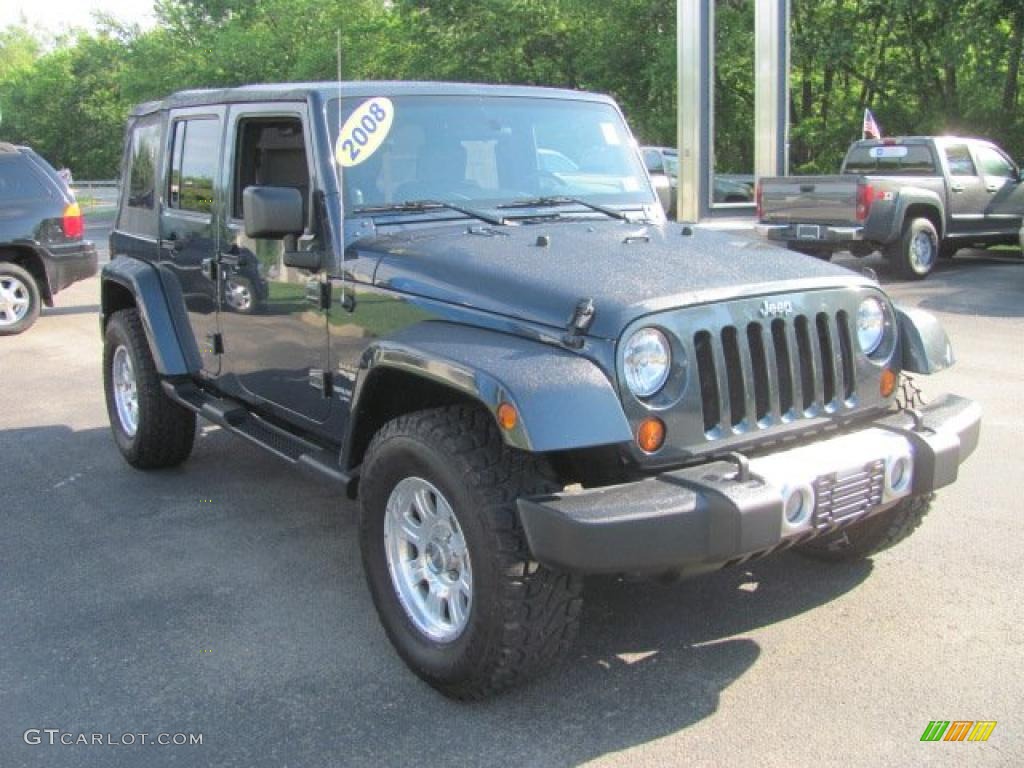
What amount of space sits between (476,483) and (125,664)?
156 centimetres

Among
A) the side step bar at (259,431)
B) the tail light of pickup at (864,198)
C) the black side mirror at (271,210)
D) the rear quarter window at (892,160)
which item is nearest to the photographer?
the black side mirror at (271,210)

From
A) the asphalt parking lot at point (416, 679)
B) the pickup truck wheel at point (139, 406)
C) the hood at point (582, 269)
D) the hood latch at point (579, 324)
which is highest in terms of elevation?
the hood at point (582, 269)

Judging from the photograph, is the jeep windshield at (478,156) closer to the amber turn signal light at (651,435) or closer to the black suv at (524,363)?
the black suv at (524,363)

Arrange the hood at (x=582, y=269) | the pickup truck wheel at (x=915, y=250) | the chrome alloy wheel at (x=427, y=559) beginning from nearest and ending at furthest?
the hood at (x=582, y=269), the chrome alloy wheel at (x=427, y=559), the pickup truck wheel at (x=915, y=250)

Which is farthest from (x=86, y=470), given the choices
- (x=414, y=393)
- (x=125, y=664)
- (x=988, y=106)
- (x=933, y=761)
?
(x=988, y=106)

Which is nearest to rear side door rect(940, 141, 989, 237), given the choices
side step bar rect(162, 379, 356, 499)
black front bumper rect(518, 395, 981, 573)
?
side step bar rect(162, 379, 356, 499)

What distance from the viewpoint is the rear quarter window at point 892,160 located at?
15375mm

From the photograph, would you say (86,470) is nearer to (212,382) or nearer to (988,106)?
(212,382)

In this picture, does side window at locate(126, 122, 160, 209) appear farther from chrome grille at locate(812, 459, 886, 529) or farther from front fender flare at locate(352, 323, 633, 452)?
chrome grille at locate(812, 459, 886, 529)

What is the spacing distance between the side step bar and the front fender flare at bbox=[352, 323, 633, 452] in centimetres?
86

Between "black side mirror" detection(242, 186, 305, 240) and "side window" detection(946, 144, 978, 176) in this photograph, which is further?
"side window" detection(946, 144, 978, 176)

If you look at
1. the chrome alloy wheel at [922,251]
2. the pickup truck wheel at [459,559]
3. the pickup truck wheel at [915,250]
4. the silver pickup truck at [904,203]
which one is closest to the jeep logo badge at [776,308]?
the pickup truck wheel at [459,559]

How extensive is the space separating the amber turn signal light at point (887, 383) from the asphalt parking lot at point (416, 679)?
834 millimetres

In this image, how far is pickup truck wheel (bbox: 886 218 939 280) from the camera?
1414cm
